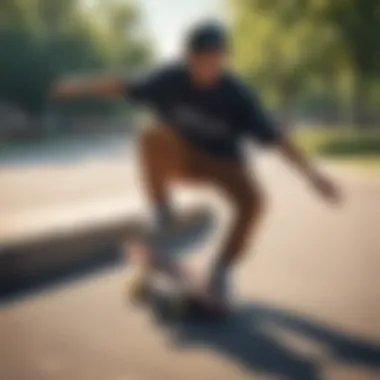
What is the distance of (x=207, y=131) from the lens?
1.41 metres

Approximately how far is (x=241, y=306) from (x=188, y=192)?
11.6 inches

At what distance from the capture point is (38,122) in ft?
4.69

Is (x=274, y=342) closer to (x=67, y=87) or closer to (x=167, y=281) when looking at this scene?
(x=167, y=281)

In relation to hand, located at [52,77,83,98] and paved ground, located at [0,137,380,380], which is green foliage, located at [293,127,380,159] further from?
hand, located at [52,77,83,98]

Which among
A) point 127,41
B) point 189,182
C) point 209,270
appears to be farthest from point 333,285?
point 127,41

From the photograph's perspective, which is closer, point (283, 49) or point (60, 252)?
point (283, 49)

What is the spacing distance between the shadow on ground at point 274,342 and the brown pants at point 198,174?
0.16 meters

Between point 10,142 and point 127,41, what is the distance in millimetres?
352

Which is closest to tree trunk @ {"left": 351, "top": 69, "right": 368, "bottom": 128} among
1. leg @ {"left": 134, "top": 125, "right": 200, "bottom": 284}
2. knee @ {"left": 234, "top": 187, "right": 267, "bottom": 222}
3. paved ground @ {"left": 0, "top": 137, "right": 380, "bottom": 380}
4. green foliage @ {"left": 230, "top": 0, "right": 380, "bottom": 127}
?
green foliage @ {"left": 230, "top": 0, "right": 380, "bottom": 127}

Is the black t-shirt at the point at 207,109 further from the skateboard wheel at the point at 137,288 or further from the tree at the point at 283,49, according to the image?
the skateboard wheel at the point at 137,288

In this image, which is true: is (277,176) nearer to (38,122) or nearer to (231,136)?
(231,136)

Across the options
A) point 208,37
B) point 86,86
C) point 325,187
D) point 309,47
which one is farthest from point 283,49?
point 86,86

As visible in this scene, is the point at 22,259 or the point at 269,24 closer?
the point at 269,24

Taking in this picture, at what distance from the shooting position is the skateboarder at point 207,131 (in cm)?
139
